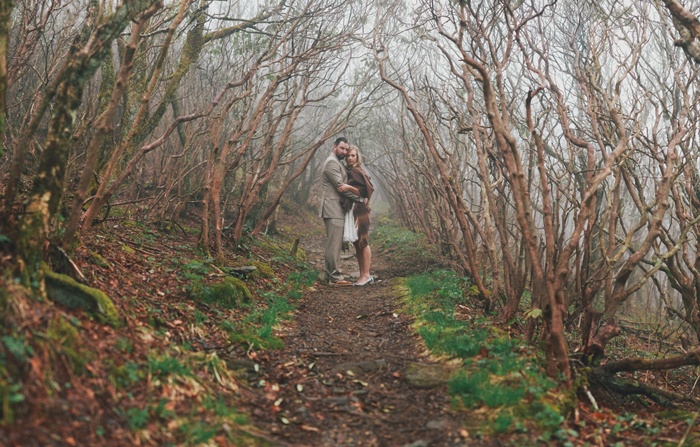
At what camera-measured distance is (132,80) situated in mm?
7117

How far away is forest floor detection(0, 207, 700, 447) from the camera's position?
236 centimetres

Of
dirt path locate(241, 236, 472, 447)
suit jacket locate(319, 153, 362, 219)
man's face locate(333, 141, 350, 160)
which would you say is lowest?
dirt path locate(241, 236, 472, 447)

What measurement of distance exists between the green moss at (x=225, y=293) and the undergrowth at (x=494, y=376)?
1865 millimetres

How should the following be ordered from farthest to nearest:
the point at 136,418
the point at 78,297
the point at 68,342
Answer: the point at 78,297 < the point at 68,342 < the point at 136,418

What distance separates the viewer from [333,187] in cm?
786

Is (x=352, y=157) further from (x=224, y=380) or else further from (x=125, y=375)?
(x=125, y=375)

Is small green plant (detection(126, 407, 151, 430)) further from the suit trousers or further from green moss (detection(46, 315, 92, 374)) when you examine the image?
the suit trousers

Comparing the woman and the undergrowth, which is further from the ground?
the woman

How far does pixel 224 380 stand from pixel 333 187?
4800 mm

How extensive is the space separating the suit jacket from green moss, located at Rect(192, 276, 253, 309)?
101 inches

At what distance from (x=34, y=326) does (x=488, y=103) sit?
338 cm

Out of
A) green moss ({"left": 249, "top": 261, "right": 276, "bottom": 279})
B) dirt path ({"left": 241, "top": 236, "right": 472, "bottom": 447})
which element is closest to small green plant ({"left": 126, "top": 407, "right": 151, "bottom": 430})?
dirt path ({"left": 241, "top": 236, "right": 472, "bottom": 447})

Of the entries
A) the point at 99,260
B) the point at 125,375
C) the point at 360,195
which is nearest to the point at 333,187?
the point at 360,195

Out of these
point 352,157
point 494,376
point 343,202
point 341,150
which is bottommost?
point 494,376
